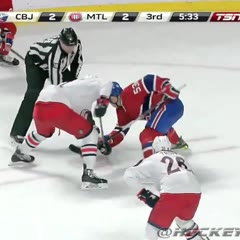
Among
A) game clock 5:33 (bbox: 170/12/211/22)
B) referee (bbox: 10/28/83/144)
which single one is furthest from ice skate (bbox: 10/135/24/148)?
game clock 5:33 (bbox: 170/12/211/22)

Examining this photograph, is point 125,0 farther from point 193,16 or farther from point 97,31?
point 193,16

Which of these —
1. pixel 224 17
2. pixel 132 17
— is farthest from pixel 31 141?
pixel 224 17

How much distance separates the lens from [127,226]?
3086mm

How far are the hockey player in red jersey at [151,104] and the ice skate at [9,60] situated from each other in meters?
1.77

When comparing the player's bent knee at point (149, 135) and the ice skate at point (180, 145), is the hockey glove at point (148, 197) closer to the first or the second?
the player's bent knee at point (149, 135)

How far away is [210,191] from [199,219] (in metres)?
0.29

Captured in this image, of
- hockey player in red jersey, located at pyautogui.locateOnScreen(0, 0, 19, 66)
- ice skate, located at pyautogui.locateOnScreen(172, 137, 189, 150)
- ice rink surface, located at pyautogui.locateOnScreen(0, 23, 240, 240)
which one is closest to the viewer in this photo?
ice rink surface, located at pyautogui.locateOnScreen(0, 23, 240, 240)

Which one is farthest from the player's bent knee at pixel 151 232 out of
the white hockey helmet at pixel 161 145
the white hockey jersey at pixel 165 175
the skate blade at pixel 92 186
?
the skate blade at pixel 92 186

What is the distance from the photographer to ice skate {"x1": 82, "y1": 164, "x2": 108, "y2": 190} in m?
3.41

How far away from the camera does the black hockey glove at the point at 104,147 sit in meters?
3.77

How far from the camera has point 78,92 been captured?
3.49 meters

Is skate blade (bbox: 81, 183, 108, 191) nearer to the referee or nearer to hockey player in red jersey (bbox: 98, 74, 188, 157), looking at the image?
hockey player in red jersey (bbox: 98, 74, 188, 157)

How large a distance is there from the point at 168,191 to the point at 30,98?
137 cm

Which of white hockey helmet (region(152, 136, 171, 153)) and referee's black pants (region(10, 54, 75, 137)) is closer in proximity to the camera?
white hockey helmet (region(152, 136, 171, 153))
